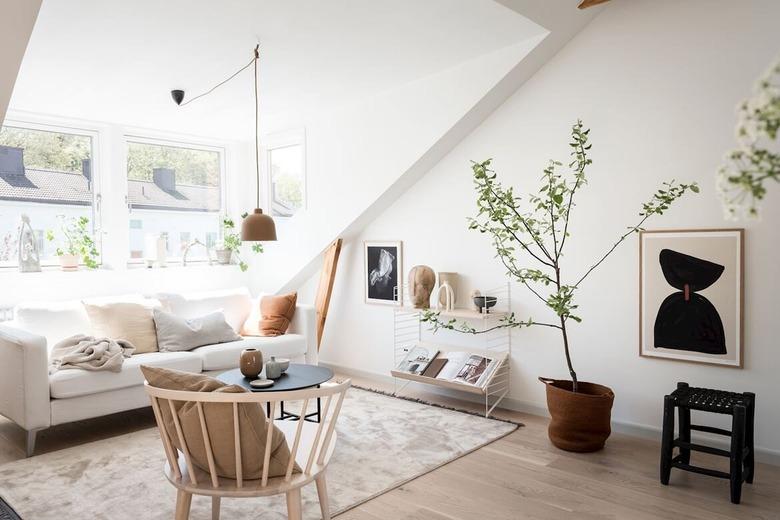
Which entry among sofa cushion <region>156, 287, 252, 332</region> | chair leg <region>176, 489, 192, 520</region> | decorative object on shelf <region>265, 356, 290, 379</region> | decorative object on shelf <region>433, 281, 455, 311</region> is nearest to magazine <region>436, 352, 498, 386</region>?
decorative object on shelf <region>433, 281, 455, 311</region>

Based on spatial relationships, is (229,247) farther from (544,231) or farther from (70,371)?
(544,231)

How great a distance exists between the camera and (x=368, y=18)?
3.31 metres

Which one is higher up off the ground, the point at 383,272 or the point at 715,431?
the point at 383,272

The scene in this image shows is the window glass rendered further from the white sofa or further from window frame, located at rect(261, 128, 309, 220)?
the white sofa

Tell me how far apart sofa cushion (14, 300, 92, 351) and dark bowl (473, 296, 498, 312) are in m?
2.94

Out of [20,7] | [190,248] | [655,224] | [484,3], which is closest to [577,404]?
[655,224]

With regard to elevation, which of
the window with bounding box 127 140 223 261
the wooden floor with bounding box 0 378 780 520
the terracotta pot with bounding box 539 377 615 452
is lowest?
the wooden floor with bounding box 0 378 780 520

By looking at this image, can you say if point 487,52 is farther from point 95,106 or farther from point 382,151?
point 95,106

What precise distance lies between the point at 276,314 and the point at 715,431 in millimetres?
3466

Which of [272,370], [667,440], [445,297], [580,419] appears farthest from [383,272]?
[667,440]

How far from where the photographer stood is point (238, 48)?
3668mm

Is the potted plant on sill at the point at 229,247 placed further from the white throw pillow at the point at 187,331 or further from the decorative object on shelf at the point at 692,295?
the decorative object on shelf at the point at 692,295

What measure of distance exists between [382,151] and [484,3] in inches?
72.7

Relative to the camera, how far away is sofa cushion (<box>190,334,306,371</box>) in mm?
4504
